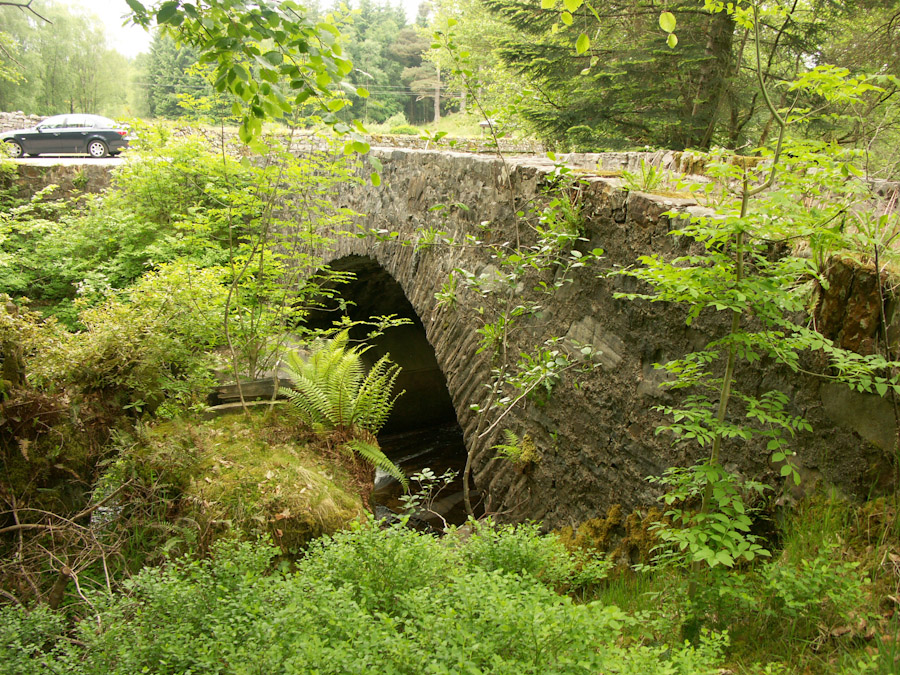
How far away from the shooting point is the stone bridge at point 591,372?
2.20m

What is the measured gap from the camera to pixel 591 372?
10.7 feet

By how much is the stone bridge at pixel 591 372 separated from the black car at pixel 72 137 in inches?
584

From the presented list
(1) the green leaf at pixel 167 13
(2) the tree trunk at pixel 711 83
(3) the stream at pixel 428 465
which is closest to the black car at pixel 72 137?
(3) the stream at pixel 428 465

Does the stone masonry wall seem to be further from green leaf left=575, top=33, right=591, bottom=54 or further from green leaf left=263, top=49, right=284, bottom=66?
green leaf left=575, top=33, right=591, bottom=54

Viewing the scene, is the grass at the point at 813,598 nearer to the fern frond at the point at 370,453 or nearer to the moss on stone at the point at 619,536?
the moss on stone at the point at 619,536

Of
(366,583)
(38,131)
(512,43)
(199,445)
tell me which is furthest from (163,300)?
(38,131)

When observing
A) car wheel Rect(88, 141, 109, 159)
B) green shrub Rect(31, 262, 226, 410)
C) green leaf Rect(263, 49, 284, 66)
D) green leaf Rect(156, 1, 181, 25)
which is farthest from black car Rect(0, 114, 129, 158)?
green leaf Rect(263, 49, 284, 66)

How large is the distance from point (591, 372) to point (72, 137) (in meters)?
17.9

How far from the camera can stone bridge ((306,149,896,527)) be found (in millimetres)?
2203

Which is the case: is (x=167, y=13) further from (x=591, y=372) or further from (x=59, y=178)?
(x=59, y=178)

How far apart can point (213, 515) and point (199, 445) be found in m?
0.65

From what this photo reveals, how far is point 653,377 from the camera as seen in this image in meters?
2.89

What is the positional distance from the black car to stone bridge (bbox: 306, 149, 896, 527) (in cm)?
1483

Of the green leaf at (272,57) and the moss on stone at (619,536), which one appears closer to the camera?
the green leaf at (272,57)
